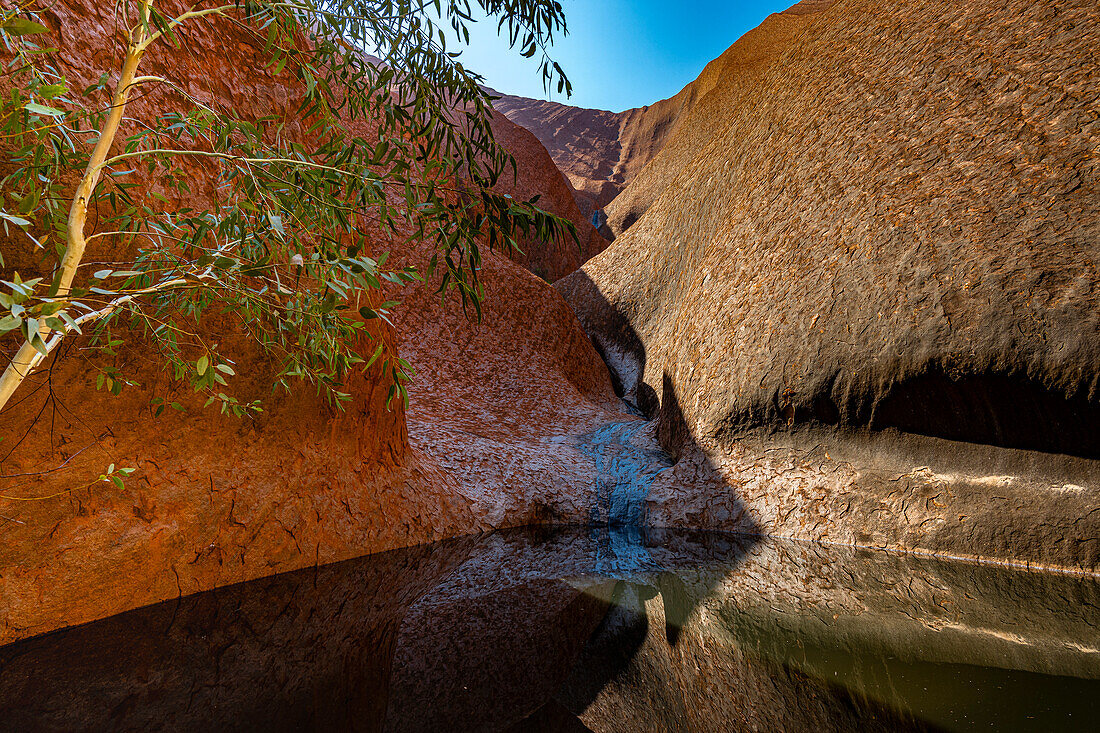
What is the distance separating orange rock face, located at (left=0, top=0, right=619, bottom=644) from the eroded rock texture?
2.69m

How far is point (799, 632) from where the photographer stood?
3363 millimetres

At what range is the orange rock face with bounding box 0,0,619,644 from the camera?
3330 millimetres

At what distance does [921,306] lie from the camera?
560cm

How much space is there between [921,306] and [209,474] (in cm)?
690

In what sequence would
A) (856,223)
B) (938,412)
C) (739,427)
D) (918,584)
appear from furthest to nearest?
(739,427) < (856,223) < (938,412) < (918,584)

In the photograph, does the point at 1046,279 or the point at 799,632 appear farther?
the point at 1046,279

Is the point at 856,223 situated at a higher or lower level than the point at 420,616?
higher

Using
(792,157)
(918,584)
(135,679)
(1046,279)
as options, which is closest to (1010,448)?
(1046,279)

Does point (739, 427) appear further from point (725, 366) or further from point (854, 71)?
point (854, 71)

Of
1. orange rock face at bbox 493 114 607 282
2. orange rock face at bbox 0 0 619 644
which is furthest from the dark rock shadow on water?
orange rock face at bbox 493 114 607 282

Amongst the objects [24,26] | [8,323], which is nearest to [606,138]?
[24,26]

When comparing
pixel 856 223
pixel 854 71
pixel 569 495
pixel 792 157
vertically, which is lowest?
pixel 569 495

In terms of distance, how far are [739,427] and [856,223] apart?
288 centimetres

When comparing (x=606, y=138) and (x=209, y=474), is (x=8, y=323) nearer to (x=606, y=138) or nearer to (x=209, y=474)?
(x=209, y=474)
